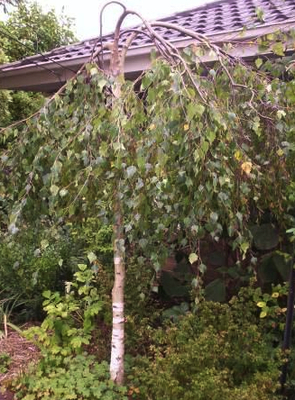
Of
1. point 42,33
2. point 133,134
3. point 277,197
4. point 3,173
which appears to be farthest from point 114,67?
point 42,33

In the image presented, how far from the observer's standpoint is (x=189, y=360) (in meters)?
2.65

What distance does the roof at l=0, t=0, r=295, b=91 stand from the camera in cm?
414

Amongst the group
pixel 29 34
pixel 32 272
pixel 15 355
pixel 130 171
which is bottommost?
pixel 15 355

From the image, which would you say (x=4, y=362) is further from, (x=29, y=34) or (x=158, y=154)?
(x=29, y=34)

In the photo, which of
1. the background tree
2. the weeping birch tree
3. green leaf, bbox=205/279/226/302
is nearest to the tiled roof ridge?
the weeping birch tree

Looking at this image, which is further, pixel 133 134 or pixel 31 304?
pixel 31 304

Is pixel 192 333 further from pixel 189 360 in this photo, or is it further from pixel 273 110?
pixel 273 110

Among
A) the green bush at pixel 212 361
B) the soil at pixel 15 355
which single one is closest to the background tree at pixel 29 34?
the soil at pixel 15 355

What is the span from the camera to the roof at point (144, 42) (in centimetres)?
414

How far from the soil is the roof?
2556mm

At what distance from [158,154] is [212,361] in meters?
1.33

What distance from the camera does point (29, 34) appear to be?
9258 mm

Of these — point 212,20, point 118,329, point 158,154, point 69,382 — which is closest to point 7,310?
point 69,382

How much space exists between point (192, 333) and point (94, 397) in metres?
0.70
